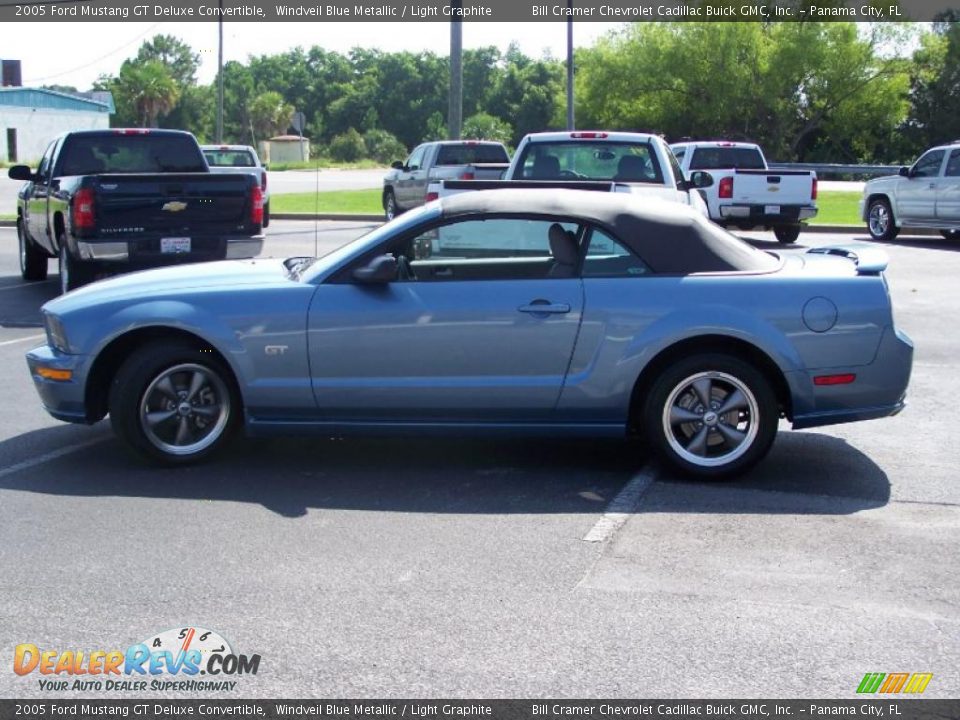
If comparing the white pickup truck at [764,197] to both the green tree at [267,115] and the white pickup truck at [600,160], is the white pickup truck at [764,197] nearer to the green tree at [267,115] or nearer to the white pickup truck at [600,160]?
the white pickup truck at [600,160]

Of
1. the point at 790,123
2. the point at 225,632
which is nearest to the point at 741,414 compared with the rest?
the point at 225,632

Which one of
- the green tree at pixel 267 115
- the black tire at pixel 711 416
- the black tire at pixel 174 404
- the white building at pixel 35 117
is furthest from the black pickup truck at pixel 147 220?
the green tree at pixel 267 115

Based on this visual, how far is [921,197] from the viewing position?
71.4 ft

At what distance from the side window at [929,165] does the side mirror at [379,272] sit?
17196mm

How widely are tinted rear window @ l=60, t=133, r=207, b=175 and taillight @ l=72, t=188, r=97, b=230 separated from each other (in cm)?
257

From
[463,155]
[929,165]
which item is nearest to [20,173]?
[463,155]

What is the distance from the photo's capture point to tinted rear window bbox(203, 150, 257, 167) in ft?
88.3

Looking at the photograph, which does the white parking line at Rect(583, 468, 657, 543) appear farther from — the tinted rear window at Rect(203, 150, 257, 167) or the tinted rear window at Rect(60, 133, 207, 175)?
the tinted rear window at Rect(203, 150, 257, 167)

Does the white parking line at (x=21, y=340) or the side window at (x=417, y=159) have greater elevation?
the side window at (x=417, y=159)

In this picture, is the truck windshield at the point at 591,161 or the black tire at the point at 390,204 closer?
the truck windshield at the point at 591,161

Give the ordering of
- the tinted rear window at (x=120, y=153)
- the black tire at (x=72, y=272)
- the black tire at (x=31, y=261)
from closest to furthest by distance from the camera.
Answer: the black tire at (x=72, y=272), the tinted rear window at (x=120, y=153), the black tire at (x=31, y=261)

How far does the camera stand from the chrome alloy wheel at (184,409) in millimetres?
6840

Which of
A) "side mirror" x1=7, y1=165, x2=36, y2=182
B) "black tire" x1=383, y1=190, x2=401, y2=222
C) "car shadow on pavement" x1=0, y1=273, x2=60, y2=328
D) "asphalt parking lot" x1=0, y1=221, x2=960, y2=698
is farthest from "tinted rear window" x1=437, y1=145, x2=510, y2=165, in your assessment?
"asphalt parking lot" x1=0, y1=221, x2=960, y2=698

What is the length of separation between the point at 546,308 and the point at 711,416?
3.42 feet
